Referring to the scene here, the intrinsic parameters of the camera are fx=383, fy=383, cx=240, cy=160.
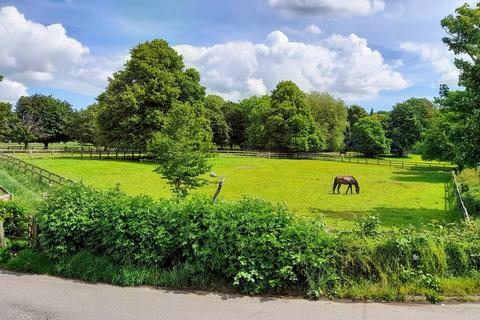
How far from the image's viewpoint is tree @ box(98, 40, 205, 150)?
48188 mm

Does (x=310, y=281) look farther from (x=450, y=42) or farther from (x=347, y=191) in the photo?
(x=347, y=191)

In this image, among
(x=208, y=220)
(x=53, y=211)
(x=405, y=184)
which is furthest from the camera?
(x=405, y=184)

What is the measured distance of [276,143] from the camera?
71250 millimetres

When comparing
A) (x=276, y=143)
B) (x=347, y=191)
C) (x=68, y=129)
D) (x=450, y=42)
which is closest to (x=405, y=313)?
(x=450, y=42)

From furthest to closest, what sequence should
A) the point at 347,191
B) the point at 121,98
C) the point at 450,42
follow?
the point at 121,98
the point at 347,191
the point at 450,42

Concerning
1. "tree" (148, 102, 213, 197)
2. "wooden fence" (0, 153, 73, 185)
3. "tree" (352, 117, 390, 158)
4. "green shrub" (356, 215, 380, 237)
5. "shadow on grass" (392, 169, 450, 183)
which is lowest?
"shadow on grass" (392, 169, 450, 183)

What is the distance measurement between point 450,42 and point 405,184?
1845 cm

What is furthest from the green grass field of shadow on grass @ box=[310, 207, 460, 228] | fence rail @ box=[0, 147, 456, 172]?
fence rail @ box=[0, 147, 456, 172]

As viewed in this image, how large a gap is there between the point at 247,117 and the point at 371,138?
2809 cm

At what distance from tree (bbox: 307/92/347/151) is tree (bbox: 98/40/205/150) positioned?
34272 mm

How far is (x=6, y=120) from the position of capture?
6588 cm

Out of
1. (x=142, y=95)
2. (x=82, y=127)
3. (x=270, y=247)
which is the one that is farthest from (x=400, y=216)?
(x=82, y=127)

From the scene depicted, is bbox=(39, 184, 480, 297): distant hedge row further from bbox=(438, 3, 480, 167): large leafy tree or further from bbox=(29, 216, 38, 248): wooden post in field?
bbox=(438, 3, 480, 167): large leafy tree

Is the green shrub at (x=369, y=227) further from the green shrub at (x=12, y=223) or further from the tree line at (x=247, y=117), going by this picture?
the tree line at (x=247, y=117)
